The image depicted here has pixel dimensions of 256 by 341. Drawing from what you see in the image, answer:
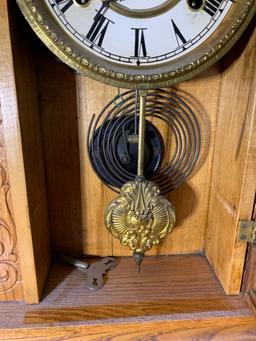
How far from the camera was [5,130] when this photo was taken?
56cm

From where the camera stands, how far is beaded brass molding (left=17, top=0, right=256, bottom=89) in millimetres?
514

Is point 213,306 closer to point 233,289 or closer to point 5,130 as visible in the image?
point 233,289

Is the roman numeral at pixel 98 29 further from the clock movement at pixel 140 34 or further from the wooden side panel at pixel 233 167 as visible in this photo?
the wooden side panel at pixel 233 167

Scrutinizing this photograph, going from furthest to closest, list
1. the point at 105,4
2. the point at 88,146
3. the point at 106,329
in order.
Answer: the point at 88,146 → the point at 106,329 → the point at 105,4

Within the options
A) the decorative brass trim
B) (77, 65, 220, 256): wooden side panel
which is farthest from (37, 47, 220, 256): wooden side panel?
the decorative brass trim

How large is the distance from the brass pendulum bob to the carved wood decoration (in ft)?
0.63

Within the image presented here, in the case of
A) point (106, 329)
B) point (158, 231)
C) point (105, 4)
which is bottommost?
point (106, 329)

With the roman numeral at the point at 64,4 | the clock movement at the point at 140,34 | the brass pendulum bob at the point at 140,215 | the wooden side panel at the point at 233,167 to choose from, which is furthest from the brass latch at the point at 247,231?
the roman numeral at the point at 64,4

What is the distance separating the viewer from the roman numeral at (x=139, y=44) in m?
0.54

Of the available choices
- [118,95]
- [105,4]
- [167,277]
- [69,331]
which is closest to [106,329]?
[69,331]

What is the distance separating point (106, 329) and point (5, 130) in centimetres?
43

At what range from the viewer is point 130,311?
0.67m

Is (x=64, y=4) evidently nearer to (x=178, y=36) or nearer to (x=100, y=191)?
(x=178, y=36)

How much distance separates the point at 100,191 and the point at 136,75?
33 centimetres
